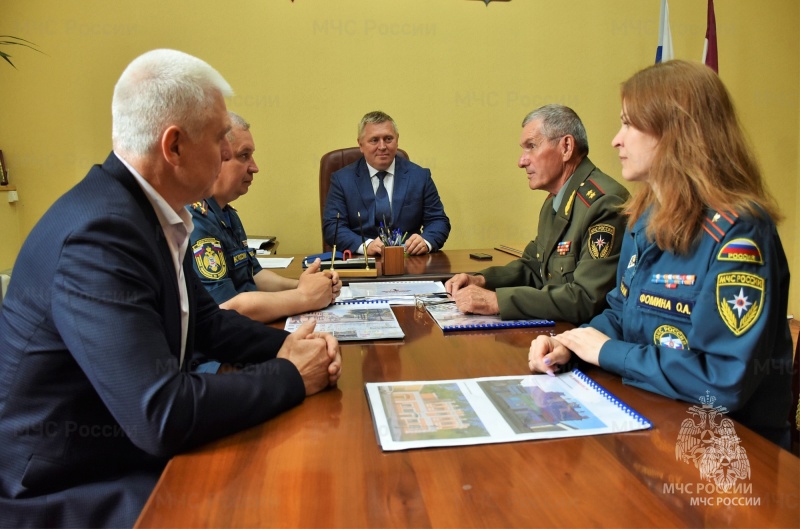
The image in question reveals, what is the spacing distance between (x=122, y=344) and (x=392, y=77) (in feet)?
11.9

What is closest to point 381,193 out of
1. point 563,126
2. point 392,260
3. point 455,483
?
point 392,260

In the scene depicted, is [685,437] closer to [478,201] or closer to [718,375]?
[718,375]

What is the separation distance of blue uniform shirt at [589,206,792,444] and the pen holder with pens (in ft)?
4.14

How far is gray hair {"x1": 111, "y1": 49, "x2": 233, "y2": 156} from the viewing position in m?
1.07

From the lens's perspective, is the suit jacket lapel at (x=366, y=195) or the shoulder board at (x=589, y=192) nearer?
the shoulder board at (x=589, y=192)

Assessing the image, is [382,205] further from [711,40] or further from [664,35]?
[711,40]

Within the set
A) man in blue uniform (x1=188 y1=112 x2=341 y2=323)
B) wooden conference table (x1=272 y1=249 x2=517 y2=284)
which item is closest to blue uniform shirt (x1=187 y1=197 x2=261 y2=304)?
man in blue uniform (x1=188 y1=112 x2=341 y2=323)

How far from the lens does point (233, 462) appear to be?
0.89 m

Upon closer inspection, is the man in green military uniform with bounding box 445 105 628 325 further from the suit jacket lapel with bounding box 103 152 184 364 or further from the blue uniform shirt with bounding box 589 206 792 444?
the suit jacket lapel with bounding box 103 152 184 364

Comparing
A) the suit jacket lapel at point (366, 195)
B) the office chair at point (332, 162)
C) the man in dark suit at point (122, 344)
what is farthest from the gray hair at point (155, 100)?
the office chair at point (332, 162)

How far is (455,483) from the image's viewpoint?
31.9 inches

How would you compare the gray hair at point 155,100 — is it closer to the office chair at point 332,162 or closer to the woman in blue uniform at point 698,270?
the woman in blue uniform at point 698,270

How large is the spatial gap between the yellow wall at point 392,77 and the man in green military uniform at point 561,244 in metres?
2.10

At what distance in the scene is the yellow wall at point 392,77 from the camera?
4.00 metres
